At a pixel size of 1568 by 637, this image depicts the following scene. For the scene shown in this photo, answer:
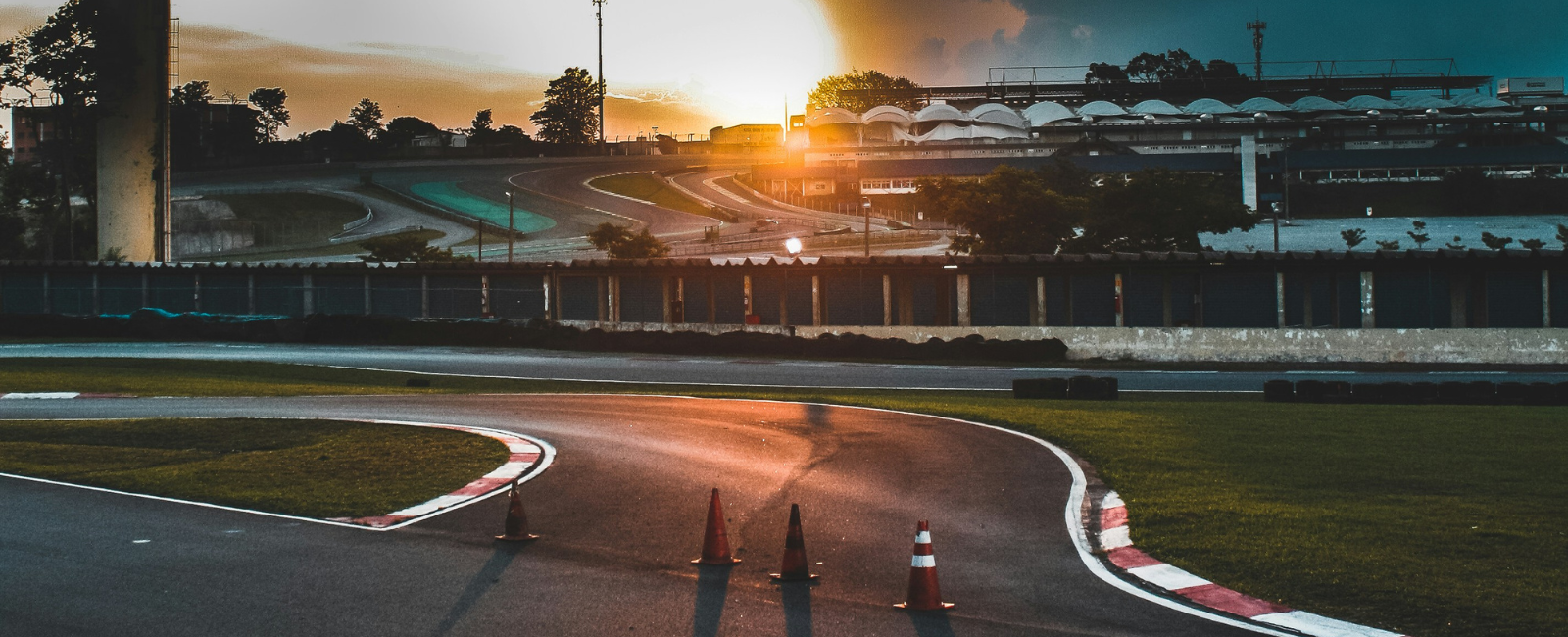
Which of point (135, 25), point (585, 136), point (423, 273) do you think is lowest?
point (423, 273)

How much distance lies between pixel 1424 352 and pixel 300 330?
40.7 metres

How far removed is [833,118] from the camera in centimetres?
14312

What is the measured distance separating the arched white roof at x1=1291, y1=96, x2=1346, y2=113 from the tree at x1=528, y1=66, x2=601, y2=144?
319 feet

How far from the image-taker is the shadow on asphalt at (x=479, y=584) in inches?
329

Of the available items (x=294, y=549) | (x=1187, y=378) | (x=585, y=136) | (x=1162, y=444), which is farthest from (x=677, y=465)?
(x=585, y=136)

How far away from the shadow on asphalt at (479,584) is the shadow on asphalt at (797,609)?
227 cm

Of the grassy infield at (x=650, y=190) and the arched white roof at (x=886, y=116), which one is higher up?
the arched white roof at (x=886, y=116)

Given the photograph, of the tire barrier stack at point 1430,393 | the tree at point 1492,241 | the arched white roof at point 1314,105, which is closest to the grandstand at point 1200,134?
the arched white roof at point 1314,105

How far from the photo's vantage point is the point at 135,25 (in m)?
63.7

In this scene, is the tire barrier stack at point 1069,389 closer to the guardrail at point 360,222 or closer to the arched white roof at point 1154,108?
the guardrail at point 360,222

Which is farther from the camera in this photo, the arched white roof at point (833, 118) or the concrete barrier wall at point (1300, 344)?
the arched white roof at point (833, 118)

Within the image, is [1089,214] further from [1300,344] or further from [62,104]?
[62,104]

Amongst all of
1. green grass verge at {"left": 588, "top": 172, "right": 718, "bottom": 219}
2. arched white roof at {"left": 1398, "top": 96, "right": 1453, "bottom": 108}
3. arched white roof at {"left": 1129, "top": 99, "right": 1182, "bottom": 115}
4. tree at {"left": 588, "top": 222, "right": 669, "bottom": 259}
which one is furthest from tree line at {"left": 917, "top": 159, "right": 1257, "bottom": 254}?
arched white roof at {"left": 1398, "top": 96, "right": 1453, "bottom": 108}

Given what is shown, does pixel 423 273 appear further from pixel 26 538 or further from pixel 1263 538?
pixel 1263 538
